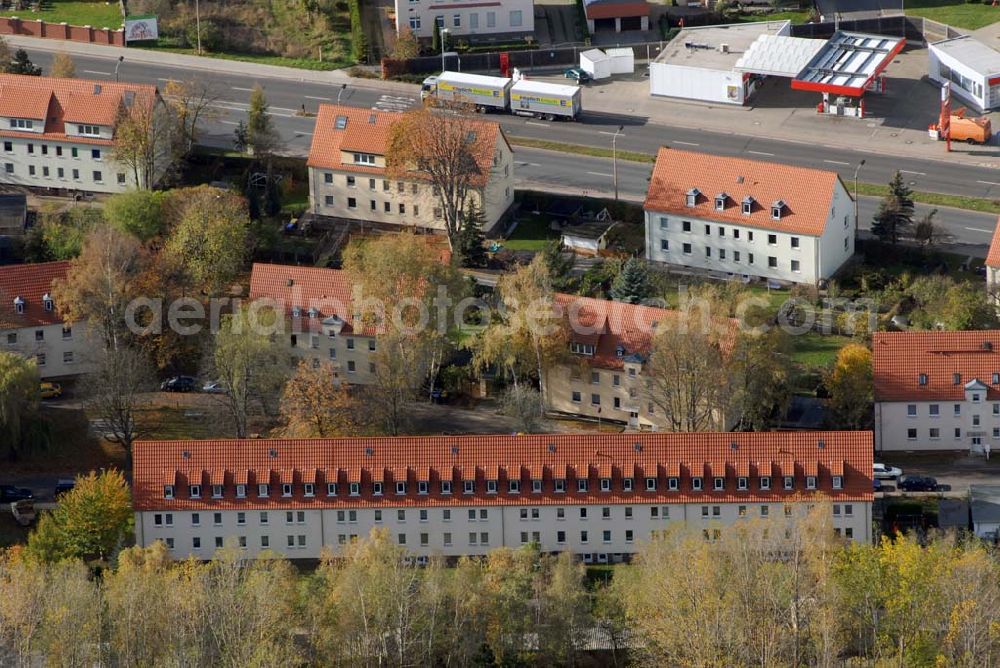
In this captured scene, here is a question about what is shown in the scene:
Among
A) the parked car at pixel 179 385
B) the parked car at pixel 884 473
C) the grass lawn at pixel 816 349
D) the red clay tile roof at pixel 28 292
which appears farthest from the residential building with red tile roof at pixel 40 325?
the parked car at pixel 884 473

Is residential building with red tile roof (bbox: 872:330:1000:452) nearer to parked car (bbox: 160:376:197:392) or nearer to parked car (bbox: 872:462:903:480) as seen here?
parked car (bbox: 872:462:903:480)

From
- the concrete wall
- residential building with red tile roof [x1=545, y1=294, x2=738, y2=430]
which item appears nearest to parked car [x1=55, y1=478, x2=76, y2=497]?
the concrete wall

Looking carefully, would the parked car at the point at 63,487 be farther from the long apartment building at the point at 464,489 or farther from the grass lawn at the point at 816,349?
the grass lawn at the point at 816,349

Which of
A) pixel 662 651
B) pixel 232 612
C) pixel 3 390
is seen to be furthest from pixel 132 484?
pixel 662 651

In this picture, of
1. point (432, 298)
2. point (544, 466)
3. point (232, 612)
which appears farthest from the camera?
point (432, 298)

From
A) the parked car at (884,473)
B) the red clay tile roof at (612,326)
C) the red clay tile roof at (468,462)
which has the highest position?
the red clay tile roof at (612,326)

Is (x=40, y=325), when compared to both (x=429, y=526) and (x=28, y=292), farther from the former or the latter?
(x=429, y=526)

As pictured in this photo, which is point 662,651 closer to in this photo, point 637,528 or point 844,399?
point 637,528
